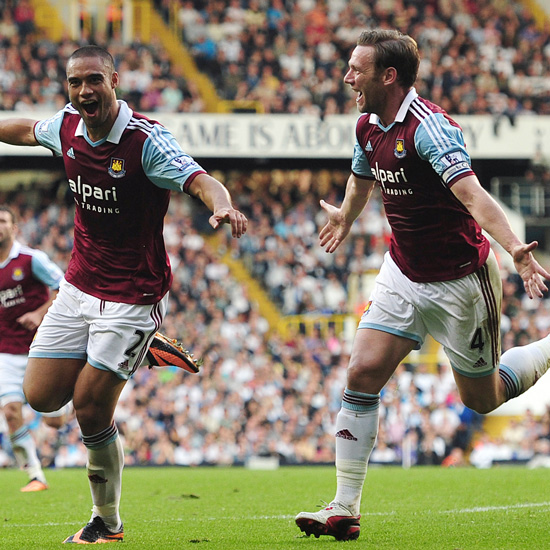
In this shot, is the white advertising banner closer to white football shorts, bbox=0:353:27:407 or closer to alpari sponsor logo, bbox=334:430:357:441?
white football shorts, bbox=0:353:27:407

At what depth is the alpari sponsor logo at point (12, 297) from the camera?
10.8 m

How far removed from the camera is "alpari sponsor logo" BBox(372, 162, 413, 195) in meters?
6.00

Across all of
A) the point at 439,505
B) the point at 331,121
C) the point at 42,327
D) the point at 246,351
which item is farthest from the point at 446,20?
the point at 42,327

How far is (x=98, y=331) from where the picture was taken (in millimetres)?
5988

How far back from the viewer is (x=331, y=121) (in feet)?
81.5

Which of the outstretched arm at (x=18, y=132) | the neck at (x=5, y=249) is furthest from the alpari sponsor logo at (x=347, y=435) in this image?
the neck at (x=5, y=249)

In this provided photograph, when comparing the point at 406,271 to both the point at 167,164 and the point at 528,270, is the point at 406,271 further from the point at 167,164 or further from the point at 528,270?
the point at 167,164

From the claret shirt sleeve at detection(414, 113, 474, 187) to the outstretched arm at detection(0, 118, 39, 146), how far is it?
2.35 metres

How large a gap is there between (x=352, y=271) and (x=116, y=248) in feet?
56.6

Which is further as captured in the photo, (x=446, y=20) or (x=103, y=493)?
(x=446, y=20)

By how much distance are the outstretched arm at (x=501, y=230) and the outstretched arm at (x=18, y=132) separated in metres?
2.60

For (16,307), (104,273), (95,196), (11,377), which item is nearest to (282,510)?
(104,273)

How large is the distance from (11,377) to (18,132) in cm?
503

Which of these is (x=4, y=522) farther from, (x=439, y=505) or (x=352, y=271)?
(x=352, y=271)
